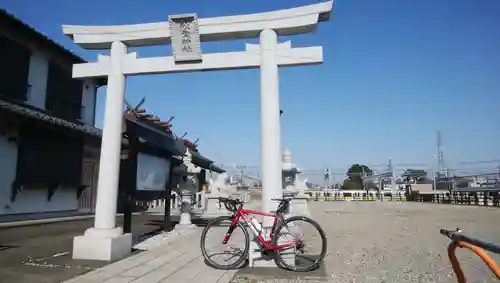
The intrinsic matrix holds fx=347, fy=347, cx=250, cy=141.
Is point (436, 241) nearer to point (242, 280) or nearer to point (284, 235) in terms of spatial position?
point (284, 235)

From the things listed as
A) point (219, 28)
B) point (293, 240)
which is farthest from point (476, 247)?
point (219, 28)

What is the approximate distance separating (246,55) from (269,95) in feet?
2.67

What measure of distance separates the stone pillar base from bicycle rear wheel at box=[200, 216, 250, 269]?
58.3 inches

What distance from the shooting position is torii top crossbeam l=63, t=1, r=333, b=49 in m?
5.53

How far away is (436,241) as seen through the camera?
834 centimetres

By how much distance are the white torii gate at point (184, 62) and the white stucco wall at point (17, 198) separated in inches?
243

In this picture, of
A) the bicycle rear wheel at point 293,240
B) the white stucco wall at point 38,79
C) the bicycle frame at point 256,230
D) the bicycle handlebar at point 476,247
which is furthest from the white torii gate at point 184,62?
the white stucco wall at point 38,79

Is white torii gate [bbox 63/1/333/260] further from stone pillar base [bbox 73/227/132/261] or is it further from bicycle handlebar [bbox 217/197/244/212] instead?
bicycle handlebar [bbox 217/197/244/212]

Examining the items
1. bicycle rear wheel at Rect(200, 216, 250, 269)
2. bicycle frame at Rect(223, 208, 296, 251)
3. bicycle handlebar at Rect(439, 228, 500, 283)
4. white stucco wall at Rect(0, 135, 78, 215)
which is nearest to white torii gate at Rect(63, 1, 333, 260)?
bicycle frame at Rect(223, 208, 296, 251)

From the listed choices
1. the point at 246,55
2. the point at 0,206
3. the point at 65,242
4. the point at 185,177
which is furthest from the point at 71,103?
the point at 246,55

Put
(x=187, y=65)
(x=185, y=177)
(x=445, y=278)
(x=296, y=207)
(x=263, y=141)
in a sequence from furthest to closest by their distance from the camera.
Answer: (x=296, y=207), (x=185, y=177), (x=187, y=65), (x=263, y=141), (x=445, y=278)

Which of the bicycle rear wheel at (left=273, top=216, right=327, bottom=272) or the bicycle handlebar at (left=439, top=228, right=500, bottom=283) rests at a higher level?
the bicycle handlebar at (left=439, top=228, right=500, bottom=283)

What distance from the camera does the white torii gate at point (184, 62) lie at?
17.9ft

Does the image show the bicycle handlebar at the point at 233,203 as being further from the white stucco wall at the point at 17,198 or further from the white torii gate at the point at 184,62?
the white stucco wall at the point at 17,198
